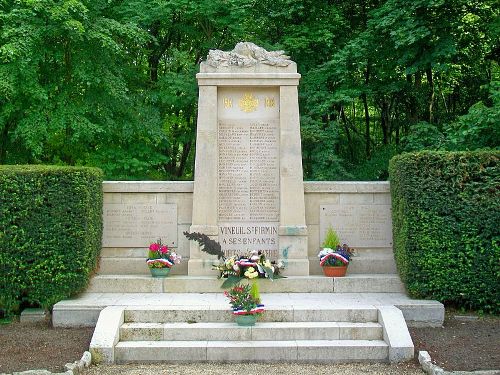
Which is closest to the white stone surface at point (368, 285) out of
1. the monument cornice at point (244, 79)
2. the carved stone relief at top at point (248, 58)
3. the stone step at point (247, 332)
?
the stone step at point (247, 332)

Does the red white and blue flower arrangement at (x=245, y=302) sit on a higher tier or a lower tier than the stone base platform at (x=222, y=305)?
higher

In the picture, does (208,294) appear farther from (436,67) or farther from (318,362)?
(436,67)

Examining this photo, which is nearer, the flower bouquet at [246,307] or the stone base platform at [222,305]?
the flower bouquet at [246,307]

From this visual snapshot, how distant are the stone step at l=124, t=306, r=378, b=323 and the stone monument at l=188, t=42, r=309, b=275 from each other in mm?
2129

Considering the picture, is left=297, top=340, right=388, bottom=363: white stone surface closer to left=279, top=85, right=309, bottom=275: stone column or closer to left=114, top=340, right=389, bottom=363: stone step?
left=114, top=340, right=389, bottom=363: stone step

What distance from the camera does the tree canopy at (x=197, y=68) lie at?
14.2 metres

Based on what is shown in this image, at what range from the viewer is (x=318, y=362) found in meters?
7.49

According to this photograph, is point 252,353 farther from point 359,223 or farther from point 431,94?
point 431,94

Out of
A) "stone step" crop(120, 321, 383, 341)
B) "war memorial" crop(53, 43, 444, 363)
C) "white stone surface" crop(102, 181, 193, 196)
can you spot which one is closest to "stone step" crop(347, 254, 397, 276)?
"war memorial" crop(53, 43, 444, 363)

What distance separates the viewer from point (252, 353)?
7504 mm

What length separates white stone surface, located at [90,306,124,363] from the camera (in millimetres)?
7375

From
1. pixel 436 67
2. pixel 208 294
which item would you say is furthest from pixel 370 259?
pixel 436 67

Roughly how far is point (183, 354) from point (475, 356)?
12.2 ft

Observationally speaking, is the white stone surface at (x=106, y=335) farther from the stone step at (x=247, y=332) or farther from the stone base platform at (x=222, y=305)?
the stone base platform at (x=222, y=305)
